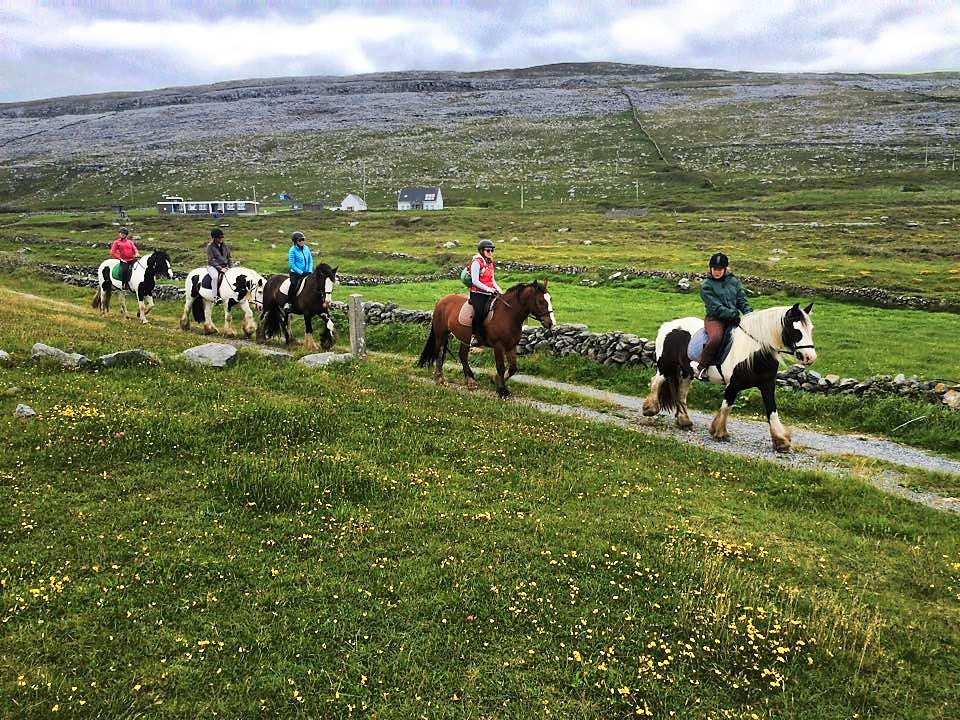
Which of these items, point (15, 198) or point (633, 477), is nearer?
point (633, 477)

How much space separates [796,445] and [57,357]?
1686cm

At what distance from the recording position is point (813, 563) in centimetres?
915

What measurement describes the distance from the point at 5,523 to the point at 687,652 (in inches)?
341

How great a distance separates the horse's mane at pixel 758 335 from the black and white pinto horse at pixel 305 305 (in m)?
14.0

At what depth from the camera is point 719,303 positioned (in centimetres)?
1488

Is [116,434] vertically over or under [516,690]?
over

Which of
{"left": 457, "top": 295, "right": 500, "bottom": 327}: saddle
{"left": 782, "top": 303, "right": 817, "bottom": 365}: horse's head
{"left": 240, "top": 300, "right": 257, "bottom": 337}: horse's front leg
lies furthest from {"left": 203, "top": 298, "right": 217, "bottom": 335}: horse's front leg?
{"left": 782, "top": 303, "right": 817, "bottom": 365}: horse's head

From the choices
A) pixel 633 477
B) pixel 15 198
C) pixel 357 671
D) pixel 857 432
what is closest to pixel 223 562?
pixel 357 671

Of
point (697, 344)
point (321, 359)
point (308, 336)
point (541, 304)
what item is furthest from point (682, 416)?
point (308, 336)

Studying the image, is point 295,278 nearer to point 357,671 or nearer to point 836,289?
point 357,671

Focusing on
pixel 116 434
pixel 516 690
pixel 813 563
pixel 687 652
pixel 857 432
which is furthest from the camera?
pixel 857 432

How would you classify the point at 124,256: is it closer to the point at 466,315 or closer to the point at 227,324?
the point at 227,324

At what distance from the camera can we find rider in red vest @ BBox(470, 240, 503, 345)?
18281 mm

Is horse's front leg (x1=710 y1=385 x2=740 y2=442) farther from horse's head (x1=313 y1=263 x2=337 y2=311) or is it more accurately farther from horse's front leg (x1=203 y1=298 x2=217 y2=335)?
horse's front leg (x1=203 y1=298 x2=217 y2=335)
